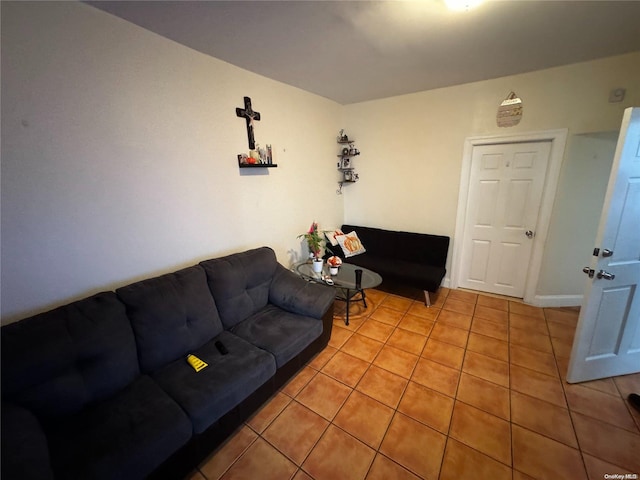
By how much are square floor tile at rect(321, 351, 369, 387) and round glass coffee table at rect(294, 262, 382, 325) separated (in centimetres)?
52

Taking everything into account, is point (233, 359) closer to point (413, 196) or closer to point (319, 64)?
point (319, 64)

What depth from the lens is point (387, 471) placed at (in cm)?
134

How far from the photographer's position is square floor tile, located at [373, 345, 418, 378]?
2021 mm

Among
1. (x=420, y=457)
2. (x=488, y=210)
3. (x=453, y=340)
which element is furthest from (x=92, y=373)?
(x=488, y=210)

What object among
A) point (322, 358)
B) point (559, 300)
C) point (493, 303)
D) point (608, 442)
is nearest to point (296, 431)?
point (322, 358)

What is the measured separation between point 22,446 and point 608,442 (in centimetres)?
287

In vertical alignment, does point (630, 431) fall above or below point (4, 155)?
below

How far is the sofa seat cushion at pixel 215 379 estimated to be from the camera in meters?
1.32

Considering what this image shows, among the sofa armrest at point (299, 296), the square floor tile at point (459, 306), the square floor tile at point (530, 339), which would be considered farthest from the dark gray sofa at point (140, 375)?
the square floor tile at point (530, 339)

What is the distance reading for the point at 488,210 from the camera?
297 centimetres

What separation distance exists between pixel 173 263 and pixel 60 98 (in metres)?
1.20

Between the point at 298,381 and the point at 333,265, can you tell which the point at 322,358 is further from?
the point at 333,265

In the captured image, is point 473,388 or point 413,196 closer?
point 473,388

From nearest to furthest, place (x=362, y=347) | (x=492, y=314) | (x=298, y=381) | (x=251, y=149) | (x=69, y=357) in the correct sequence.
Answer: (x=69, y=357) → (x=298, y=381) → (x=362, y=347) → (x=251, y=149) → (x=492, y=314)
